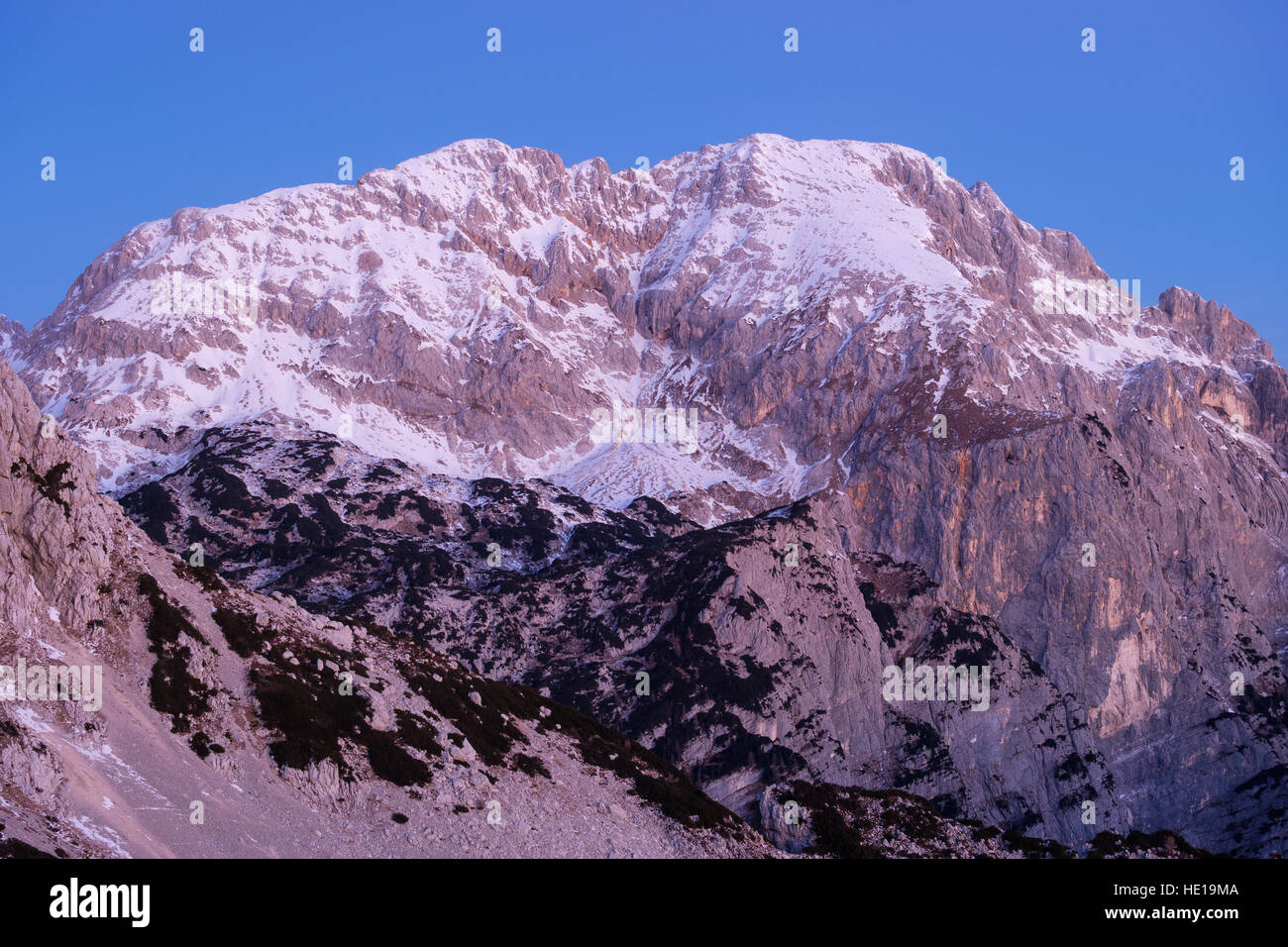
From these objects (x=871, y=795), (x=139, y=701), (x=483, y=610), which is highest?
(x=483, y=610)

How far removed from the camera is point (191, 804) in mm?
69312

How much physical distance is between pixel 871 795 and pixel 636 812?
4208 cm

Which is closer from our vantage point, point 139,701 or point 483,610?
point 139,701

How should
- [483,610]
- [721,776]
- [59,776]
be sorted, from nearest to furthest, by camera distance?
[59,776]
[721,776]
[483,610]

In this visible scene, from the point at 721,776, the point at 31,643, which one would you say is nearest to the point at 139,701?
the point at 31,643
